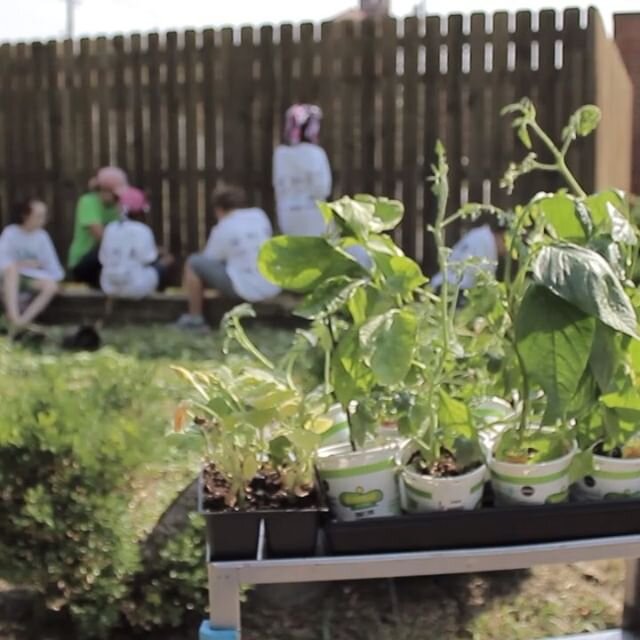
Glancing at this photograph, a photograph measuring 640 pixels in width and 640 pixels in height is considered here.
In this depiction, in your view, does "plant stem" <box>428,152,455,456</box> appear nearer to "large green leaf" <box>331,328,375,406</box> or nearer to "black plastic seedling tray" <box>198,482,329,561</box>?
"large green leaf" <box>331,328,375,406</box>

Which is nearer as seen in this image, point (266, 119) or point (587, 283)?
point (587, 283)

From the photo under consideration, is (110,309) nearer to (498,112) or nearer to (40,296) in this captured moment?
(40,296)

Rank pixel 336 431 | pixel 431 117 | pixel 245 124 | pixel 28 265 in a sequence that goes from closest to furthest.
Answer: pixel 336 431, pixel 28 265, pixel 431 117, pixel 245 124

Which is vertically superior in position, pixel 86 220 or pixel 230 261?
pixel 86 220

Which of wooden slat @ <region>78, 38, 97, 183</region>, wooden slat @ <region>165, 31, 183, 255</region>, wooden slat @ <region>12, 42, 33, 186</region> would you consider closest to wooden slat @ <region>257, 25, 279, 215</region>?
wooden slat @ <region>165, 31, 183, 255</region>

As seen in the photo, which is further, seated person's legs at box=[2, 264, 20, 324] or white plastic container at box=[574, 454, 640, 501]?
seated person's legs at box=[2, 264, 20, 324]

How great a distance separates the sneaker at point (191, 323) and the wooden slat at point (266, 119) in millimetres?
1187

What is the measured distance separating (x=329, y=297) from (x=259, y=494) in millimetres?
360

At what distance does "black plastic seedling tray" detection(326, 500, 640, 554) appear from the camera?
5.54 ft

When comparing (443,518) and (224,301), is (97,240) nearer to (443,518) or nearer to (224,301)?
(224,301)

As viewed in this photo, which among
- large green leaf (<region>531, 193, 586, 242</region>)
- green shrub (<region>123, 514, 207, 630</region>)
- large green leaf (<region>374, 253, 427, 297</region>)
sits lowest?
green shrub (<region>123, 514, 207, 630</region>)

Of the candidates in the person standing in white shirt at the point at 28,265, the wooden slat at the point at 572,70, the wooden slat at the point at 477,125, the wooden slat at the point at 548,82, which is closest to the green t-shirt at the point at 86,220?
the person standing in white shirt at the point at 28,265

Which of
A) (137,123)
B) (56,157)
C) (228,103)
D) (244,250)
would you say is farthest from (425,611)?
(56,157)

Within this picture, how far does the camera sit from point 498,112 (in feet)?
24.0
